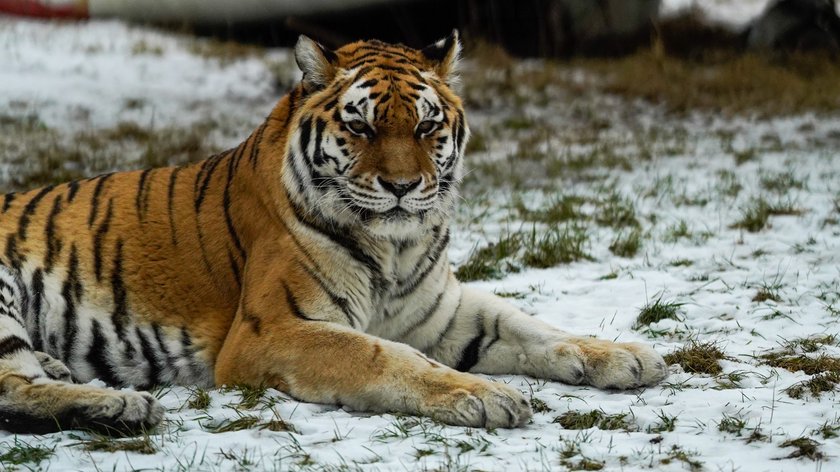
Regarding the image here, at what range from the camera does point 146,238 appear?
4.02m

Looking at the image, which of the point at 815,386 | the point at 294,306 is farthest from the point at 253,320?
the point at 815,386

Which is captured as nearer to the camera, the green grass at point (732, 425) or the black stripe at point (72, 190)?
the green grass at point (732, 425)

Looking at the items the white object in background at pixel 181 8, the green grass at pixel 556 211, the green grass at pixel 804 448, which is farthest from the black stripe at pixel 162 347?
the white object in background at pixel 181 8

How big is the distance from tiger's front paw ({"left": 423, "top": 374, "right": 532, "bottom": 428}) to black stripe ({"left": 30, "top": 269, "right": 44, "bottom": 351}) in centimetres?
160

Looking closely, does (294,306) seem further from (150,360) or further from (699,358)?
(699,358)

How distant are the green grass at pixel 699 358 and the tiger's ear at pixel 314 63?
1.64 m

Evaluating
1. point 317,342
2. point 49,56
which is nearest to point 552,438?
point 317,342

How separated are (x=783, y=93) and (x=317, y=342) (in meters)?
8.16

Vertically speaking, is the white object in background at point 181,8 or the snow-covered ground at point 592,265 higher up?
the white object in background at point 181,8

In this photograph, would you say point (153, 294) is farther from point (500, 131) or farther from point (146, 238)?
point (500, 131)

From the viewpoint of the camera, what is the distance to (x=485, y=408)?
3.12 metres

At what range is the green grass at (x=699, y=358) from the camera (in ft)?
12.0

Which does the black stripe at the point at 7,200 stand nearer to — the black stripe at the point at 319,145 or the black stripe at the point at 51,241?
the black stripe at the point at 51,241

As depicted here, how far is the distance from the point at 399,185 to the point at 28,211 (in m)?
1.63
